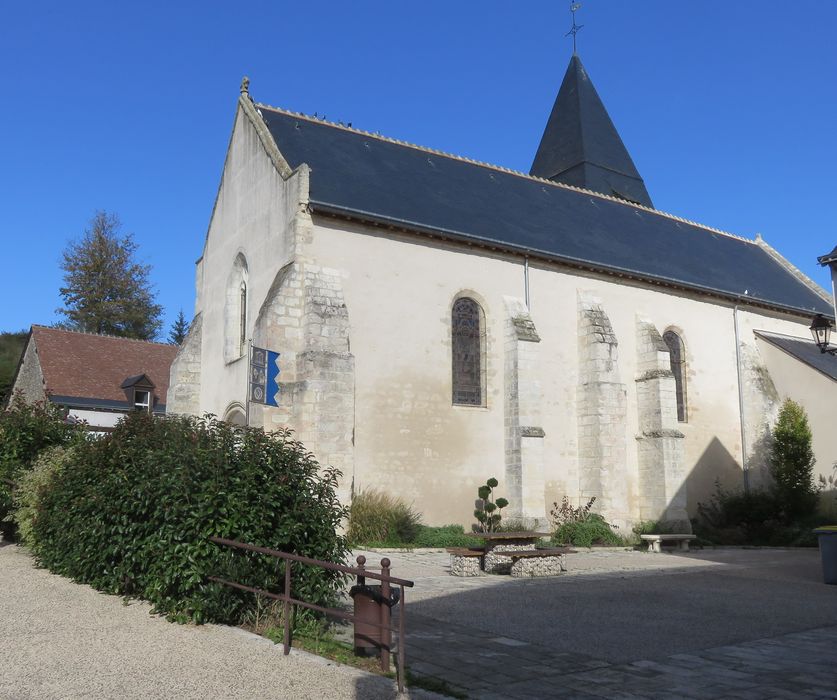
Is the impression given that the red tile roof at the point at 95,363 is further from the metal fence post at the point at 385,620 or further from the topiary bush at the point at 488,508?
the metal fence post at the point at 385,620

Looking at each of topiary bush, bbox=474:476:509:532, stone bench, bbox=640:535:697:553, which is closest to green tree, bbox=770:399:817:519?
stone bench, bbox=640:535:697:553

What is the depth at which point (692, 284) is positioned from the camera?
2144 centimetres

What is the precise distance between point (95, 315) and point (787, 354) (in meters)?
33.5

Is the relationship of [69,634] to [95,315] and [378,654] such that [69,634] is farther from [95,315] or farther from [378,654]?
[95,315]

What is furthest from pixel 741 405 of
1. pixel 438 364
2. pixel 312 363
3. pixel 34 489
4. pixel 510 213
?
pixel 34 489

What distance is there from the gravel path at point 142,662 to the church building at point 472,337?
769cm

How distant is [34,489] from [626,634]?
818 cm

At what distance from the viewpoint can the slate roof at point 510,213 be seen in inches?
693

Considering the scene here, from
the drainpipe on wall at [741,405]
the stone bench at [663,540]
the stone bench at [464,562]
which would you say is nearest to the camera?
the stone bench at [464,562]

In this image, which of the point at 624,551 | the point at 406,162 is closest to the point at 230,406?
the point at 406,162

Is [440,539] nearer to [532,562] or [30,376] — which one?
[532,562]

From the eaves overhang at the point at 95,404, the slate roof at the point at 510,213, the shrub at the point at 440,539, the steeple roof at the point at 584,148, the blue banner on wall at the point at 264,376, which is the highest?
the steeple roof at the point at 584,148

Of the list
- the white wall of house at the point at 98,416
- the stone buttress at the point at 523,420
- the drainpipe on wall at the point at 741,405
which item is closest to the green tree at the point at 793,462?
the drainpipe on wall at the point at 741,405

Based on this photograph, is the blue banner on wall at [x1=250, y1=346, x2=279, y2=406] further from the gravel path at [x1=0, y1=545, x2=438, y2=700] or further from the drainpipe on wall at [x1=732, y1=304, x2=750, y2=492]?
the drainpipe on wall at [x1=732, y1=304, x2=750, y2=492]
